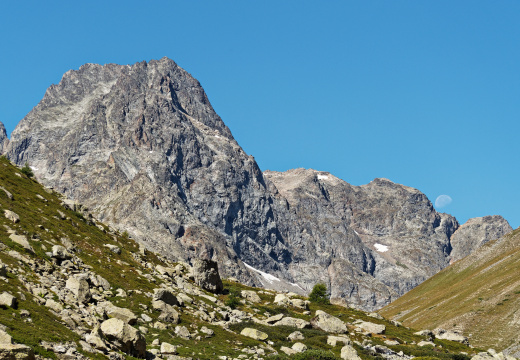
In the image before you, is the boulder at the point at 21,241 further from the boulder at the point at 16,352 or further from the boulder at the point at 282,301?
the boulder at the point at 282,301

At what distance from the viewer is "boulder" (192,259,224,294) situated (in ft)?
284

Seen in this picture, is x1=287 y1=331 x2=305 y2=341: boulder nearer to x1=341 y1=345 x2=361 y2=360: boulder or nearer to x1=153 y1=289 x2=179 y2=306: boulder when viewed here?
x1=341 y1=345 x2=361 y2=360: boulder

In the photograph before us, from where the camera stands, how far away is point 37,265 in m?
44.4

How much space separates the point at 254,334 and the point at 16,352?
3716 centimetres

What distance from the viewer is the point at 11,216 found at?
52.2m

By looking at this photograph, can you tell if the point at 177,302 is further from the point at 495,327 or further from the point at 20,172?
the point at 495,327

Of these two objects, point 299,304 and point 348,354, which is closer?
point 348,354

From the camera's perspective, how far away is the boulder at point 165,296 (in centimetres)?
5704

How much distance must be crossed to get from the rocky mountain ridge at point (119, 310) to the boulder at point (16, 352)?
5 cm

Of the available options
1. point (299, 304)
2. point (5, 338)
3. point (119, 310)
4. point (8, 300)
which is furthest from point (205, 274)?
point (5, 338)

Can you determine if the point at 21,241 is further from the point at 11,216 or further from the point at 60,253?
the point at 11,216

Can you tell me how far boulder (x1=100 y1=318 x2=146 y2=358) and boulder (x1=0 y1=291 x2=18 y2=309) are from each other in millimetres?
6263

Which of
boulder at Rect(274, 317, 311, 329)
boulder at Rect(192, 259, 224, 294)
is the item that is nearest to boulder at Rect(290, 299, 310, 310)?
boulder at Rect(192, 259, 224, 294)

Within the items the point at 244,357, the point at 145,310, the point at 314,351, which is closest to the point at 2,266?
the point at 145,310
